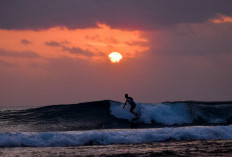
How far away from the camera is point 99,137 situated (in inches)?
702

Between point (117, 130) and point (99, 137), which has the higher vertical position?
point (117, 130)

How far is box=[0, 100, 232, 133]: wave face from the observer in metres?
24.8

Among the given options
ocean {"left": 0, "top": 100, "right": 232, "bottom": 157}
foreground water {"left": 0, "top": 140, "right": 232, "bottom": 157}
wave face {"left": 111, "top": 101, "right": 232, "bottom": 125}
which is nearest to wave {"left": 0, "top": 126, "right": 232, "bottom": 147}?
ocean {"left": 0, "top": 100, "right": 232, "bottom": 157}

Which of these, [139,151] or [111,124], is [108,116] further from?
[139,151]

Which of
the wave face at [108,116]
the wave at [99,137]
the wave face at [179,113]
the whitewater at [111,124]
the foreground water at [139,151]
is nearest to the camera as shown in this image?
the foreground water at [139,151]

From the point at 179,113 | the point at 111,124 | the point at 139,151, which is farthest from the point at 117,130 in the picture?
the point at 179,113

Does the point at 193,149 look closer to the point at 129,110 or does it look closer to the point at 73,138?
the point at 73,138

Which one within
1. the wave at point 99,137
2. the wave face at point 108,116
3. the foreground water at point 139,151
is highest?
the wave face at point 108,116

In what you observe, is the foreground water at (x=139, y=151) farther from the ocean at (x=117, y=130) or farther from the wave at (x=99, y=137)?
the wave at (x=99, y=137)

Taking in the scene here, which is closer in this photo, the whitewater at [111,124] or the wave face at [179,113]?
the whitewater at [111,124]

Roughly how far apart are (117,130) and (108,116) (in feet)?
20.2

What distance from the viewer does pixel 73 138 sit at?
57.8ft

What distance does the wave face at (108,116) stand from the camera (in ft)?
81.3

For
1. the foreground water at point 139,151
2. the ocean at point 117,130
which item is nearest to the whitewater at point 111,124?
the ocean at point 117,130
